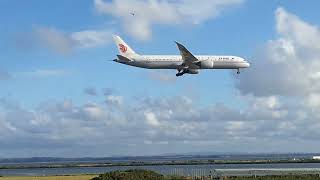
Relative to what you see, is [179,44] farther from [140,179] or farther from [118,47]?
[140,179]

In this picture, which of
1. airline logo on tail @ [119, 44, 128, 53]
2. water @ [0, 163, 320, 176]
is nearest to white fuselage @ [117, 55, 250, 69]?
airline logo on tail @ [119, 44, 128, 53]

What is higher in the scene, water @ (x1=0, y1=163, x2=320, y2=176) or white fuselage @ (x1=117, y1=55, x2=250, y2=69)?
white fuselage @ (x1=117, y1=55, x2=250, y2=69)

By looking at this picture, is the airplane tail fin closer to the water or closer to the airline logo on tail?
the airline logo on tail

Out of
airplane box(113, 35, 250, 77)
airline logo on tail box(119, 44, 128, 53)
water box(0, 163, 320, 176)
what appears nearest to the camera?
water box(0, 163, 320, 176)

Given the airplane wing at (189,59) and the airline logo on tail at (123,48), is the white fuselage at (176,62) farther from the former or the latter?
the airline logo on tail at (123,48)

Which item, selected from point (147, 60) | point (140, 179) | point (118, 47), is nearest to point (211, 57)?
point (147, 60)

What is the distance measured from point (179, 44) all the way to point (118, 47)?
17155mm

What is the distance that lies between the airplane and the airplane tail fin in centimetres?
97

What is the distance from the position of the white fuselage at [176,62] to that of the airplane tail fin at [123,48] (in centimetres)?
508

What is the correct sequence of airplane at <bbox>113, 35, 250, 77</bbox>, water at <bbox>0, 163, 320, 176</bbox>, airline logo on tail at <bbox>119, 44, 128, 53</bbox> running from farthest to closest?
airline logo on tail at <bbox>119, 44, 128, 53</bbox>
airplane at <bbox>113, 35, 250, 77</bbox>
water at <bbox>0, 163, 320, 176</bbox>

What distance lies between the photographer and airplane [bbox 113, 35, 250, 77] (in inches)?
3807

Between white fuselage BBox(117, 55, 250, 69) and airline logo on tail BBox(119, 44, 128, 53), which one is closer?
white fuselage BBox(117, 55, 250, 69)

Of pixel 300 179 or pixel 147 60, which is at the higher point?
pixel 147 60

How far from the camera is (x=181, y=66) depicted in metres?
97.1
